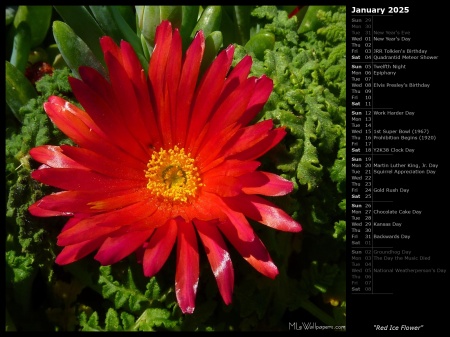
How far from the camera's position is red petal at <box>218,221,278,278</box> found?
1.25m

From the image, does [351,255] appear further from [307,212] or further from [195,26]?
[195,26]

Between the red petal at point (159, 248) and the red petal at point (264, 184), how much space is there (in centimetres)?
17

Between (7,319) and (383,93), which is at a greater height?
(383,93)

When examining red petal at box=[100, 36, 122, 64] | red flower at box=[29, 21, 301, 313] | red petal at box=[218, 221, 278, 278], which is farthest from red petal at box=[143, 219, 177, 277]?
red petal at box=[100, 36, 122, 64]

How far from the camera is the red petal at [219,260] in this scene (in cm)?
125

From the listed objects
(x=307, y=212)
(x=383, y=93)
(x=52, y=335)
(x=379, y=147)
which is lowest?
(x=52, y=335)

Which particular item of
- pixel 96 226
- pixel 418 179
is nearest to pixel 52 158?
pixel 96 226

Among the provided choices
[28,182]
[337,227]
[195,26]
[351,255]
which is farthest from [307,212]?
[28,182]

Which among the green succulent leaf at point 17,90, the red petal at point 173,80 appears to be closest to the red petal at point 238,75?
the red petal at point 173,80

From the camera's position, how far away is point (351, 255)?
1498 mm

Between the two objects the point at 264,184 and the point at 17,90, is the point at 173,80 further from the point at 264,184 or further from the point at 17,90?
the point at 17,90

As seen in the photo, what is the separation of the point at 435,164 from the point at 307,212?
35 centimetres

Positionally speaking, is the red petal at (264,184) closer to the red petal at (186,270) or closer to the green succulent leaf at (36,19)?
the red petal at (186,270)

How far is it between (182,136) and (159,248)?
0.28 metres
